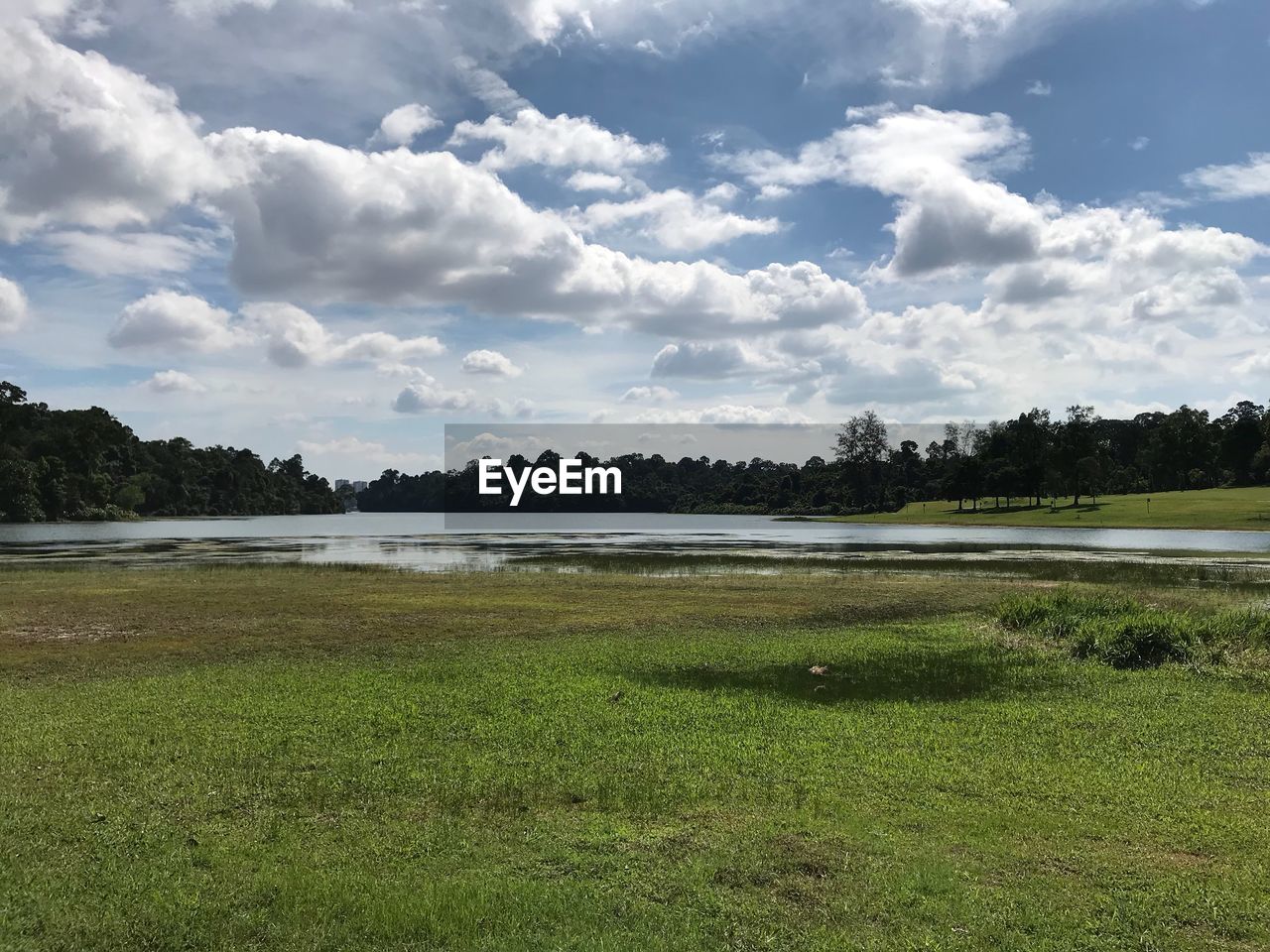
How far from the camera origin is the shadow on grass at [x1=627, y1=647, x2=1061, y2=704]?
15.6m

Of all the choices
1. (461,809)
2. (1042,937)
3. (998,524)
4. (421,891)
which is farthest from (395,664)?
(998,524)

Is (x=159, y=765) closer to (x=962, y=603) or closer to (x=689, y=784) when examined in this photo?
(x=689, y=784)

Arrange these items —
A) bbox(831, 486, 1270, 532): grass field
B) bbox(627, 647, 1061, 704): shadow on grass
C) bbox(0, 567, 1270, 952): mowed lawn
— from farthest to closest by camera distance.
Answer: bbox(831, 486, 1270, 532): grass field, bbox(627, 647, 1061, 704): shadow on grass, bbox(0, 567, 1270, 952): mowed lawn

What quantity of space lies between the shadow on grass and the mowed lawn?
0.11 metres

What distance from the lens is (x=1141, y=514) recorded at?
109938mm

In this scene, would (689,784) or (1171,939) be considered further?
(689,784)

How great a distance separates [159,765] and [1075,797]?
1136 cm

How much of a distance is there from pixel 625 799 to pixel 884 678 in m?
8.78

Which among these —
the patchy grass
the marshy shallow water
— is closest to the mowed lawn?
the patchy grass

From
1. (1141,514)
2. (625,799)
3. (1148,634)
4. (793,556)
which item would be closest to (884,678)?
(1148,634)

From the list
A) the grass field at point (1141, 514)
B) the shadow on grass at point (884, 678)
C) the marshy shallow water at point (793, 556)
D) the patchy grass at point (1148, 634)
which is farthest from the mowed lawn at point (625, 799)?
the grass field at point (1141, 514)

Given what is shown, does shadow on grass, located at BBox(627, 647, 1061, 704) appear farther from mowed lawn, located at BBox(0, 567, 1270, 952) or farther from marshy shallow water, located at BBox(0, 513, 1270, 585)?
marshy shallow water, located at BBox(0, 513, 1270, 585)

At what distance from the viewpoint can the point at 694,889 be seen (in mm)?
7543

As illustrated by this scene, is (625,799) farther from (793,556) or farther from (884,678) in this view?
(793,556)
